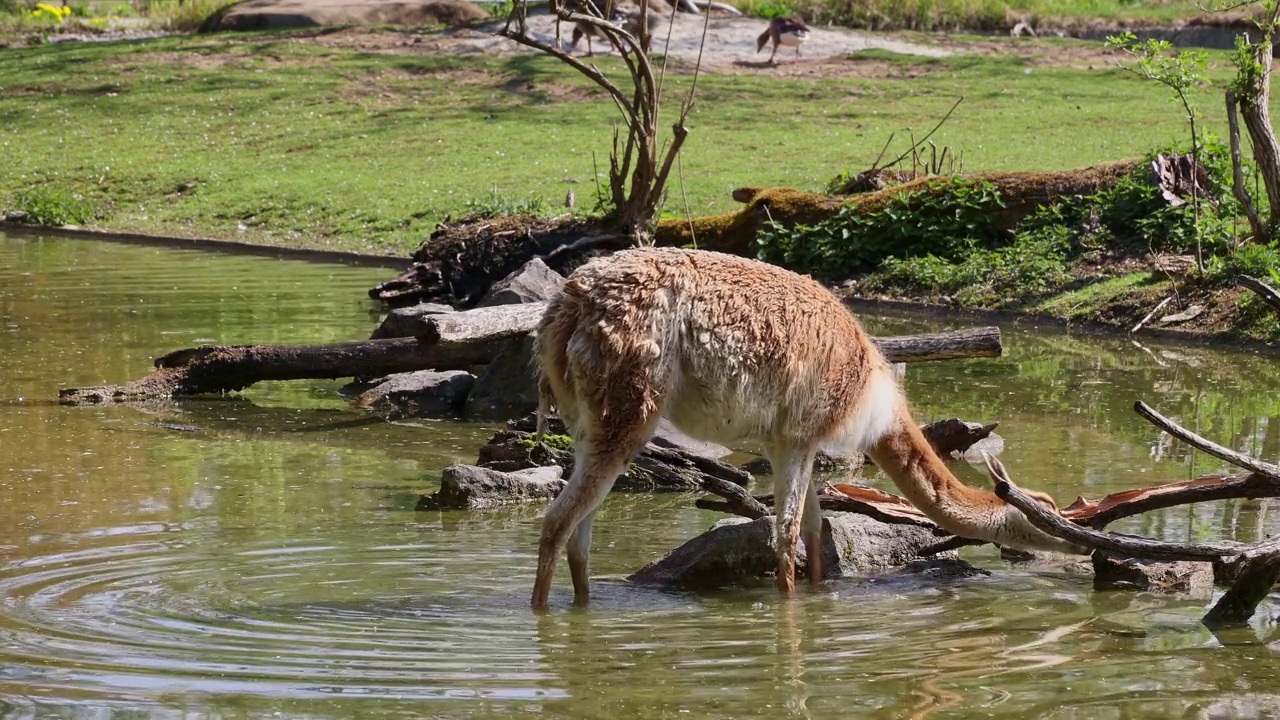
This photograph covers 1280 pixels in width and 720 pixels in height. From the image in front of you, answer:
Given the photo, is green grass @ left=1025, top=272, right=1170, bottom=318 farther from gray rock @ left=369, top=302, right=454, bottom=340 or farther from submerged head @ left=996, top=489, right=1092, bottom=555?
submerged head @ left=996, top=489, right=1092, bottom=555

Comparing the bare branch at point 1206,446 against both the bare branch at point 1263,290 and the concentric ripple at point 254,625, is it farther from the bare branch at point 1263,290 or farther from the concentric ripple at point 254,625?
the concentric ripple at point 254,625

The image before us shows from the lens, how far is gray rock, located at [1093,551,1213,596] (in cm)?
656

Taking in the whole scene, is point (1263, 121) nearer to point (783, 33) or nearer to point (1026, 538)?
point (1026, 538)

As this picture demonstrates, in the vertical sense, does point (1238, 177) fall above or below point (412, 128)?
above

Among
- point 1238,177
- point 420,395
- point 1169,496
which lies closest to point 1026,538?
point 1169,496

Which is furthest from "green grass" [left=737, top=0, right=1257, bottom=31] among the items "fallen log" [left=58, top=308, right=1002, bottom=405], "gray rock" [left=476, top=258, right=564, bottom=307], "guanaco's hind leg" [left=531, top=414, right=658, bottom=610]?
"guanaco's hind leg" [left=531, top=414, right=658, bottom=610]

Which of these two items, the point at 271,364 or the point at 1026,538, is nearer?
the point at 1026,538

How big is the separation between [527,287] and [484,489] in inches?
142

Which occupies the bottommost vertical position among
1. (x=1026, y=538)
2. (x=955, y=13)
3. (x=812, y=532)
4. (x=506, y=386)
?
(x=506, y=386)

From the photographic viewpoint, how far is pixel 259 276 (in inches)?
685

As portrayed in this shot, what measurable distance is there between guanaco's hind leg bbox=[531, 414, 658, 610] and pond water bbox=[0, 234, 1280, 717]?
0.19m

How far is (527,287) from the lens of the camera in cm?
1152

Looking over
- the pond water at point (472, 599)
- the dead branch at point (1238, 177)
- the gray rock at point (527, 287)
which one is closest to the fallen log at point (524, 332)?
the pond water at point (472, 599)

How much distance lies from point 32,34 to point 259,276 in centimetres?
2265
